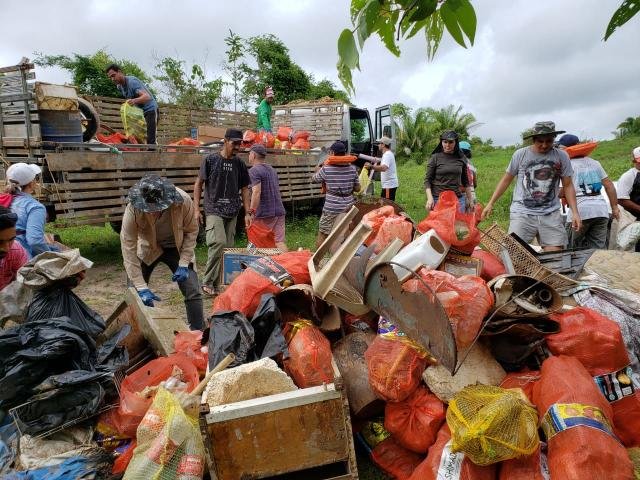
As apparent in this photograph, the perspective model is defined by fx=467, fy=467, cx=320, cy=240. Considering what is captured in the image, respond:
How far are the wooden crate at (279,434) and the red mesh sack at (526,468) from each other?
70cm

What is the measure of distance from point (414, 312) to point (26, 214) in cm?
318

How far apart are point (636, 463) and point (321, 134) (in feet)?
32.8

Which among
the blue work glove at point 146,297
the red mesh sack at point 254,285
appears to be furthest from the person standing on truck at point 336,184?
the red mesh sack at point 254,285

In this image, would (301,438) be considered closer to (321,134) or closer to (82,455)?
(82,455)

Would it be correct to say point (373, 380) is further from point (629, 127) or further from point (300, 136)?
point (629, 127)

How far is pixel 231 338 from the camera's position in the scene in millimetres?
2613

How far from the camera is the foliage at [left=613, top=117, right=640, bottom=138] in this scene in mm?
22498

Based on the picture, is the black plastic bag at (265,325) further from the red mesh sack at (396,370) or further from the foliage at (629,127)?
the foliage at (629,127)

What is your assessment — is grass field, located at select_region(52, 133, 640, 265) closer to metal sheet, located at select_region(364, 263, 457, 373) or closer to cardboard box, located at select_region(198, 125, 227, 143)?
cardboard box, located at select_region(198, 125, 227, 143)

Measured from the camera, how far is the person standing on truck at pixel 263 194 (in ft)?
18.3

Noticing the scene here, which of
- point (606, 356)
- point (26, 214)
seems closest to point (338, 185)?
point (26, 214)

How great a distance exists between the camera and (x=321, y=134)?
11.3 m

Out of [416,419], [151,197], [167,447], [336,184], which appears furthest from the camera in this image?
[336,184]

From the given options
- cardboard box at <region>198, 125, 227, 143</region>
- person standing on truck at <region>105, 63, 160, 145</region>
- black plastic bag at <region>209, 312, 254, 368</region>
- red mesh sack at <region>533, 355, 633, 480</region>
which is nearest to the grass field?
person standing on truck at <region>105, 63, 160, 145</region>
